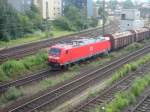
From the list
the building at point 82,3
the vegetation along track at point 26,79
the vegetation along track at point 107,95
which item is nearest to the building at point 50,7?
the building at point 82,3

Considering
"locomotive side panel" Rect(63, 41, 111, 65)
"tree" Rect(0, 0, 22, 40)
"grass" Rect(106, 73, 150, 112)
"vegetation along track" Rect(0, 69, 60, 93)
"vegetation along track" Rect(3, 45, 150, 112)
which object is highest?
"tree" Rect(0, 0, 22, 40)

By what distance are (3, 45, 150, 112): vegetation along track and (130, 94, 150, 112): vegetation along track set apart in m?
4.70

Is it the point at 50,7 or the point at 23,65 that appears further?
the point at 50,7

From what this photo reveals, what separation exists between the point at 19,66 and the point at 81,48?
6034 millimetres

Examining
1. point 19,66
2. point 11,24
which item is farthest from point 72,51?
point 11,24

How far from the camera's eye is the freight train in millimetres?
27062

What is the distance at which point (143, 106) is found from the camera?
18109 millimetres

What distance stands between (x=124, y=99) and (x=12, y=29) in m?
32.7

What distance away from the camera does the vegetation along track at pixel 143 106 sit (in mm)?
17453

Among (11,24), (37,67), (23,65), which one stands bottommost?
(37,67)

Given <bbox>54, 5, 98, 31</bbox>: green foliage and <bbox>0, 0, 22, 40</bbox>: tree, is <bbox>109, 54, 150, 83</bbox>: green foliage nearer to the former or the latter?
<bbox>0, 0, 22, 40</bbox>: tree

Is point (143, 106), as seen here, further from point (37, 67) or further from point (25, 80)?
point (37, 67)

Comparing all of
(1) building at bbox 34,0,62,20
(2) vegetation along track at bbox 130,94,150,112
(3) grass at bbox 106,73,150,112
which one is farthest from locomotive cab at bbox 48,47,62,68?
(1) building at bbox 34,0,62,20

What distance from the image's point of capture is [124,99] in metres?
18.4
